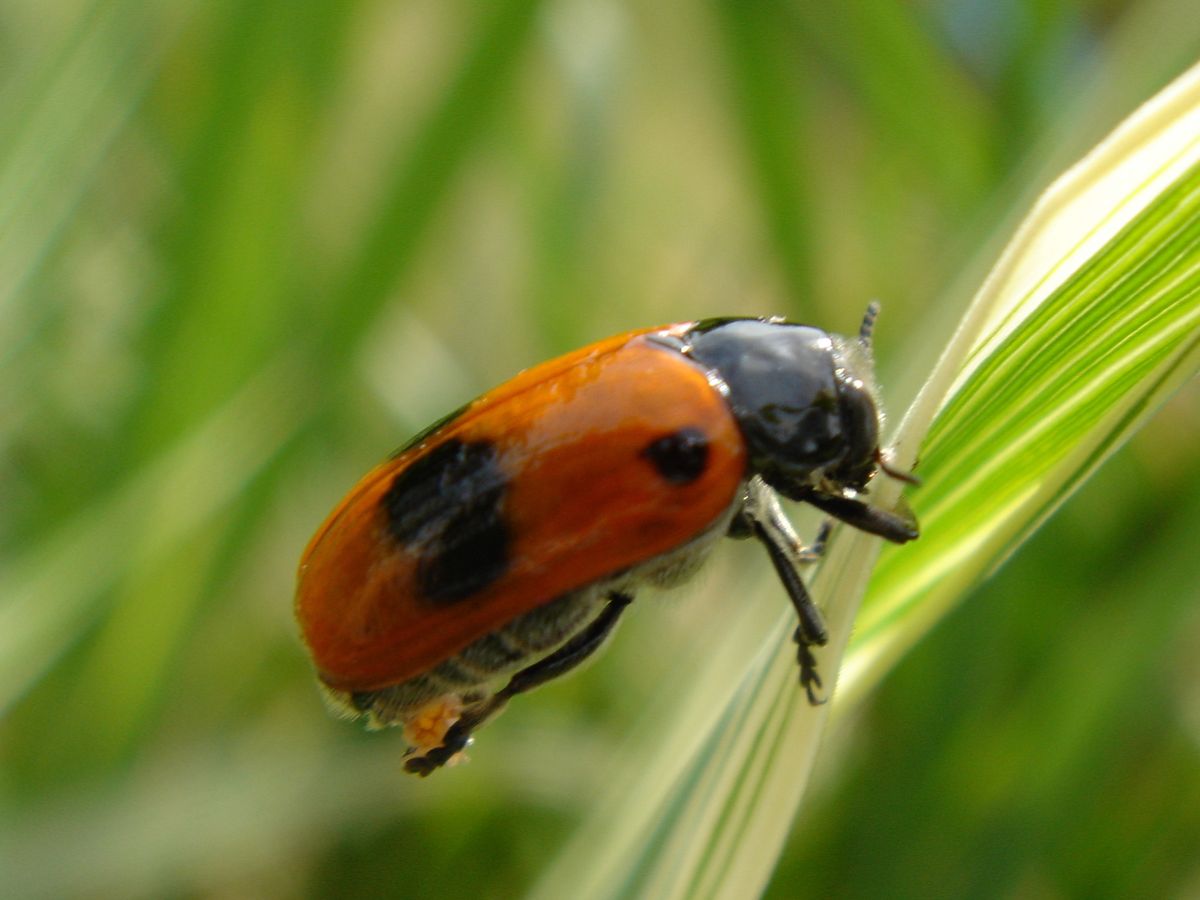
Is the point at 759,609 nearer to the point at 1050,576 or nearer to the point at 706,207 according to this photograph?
the point at 1050,576

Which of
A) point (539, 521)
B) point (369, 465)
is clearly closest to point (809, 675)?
point (539, 521)

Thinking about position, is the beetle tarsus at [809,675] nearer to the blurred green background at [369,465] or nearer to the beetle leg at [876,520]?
the beetle leg at [876,520]

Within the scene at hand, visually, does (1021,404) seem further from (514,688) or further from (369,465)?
(369,465)

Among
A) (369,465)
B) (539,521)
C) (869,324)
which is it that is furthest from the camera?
(369,465)

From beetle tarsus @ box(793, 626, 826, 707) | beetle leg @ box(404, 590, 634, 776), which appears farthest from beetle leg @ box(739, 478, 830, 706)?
beetle leg @ box(404, 590, 634, 776)

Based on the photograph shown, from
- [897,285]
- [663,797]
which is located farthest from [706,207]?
[663,797]

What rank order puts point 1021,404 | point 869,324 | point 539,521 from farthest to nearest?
point 869,324
point 539,521
point 1021,404
